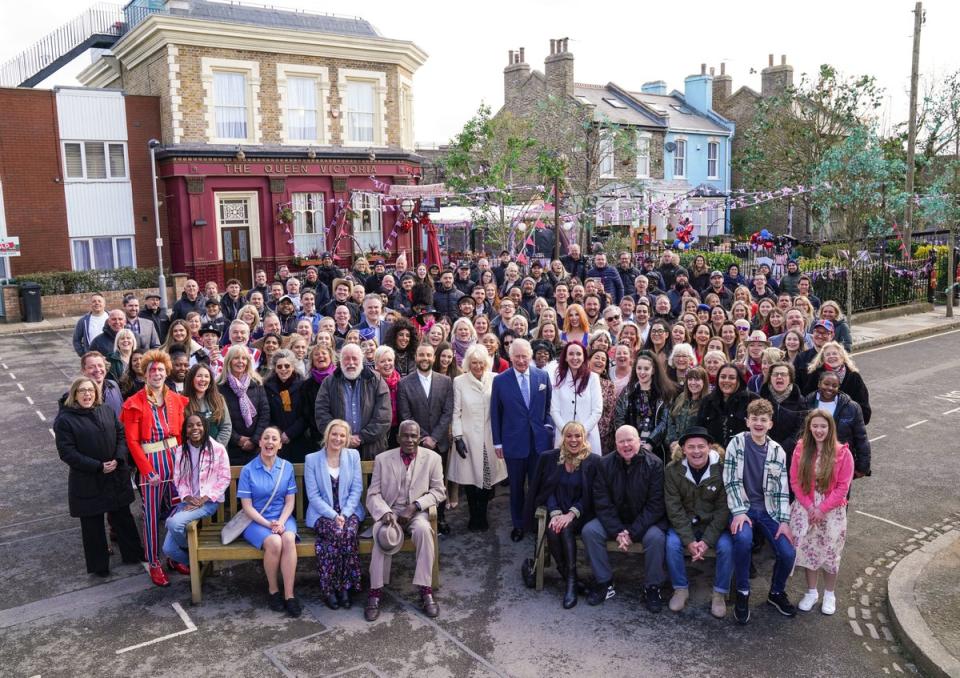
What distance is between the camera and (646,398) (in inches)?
320

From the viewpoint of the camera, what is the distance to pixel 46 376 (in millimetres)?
16266

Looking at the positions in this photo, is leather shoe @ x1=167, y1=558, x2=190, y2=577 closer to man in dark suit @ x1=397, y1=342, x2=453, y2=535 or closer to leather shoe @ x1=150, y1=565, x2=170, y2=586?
leather shoe @ x1=150, y1=565, x2=170, y2=586

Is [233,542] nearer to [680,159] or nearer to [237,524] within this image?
[237,524]

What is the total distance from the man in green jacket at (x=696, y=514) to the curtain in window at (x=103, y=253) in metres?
26.3

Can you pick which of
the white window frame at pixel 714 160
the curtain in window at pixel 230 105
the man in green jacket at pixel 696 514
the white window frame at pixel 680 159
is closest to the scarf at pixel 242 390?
the man in green jacket at pixel 696 514

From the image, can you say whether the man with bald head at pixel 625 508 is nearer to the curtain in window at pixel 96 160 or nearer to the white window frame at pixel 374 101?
the white window frame at pixel 374 101

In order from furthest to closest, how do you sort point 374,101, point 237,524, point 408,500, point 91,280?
point 374,101 → point 91,280 → point 408,500 → point 237,524

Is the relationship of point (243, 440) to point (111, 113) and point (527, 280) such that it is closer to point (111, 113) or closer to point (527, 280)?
point (527, 280)

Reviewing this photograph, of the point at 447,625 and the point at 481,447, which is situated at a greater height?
the point at 481,447

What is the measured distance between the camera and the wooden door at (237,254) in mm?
29078

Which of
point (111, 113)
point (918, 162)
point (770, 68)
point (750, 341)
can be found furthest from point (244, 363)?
point (770, 68)

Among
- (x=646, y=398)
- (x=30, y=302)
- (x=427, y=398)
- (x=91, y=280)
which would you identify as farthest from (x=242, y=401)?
(x=91, y=280)

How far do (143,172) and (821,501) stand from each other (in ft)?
89.8

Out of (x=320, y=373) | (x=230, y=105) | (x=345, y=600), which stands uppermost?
(x=230, y=105)
